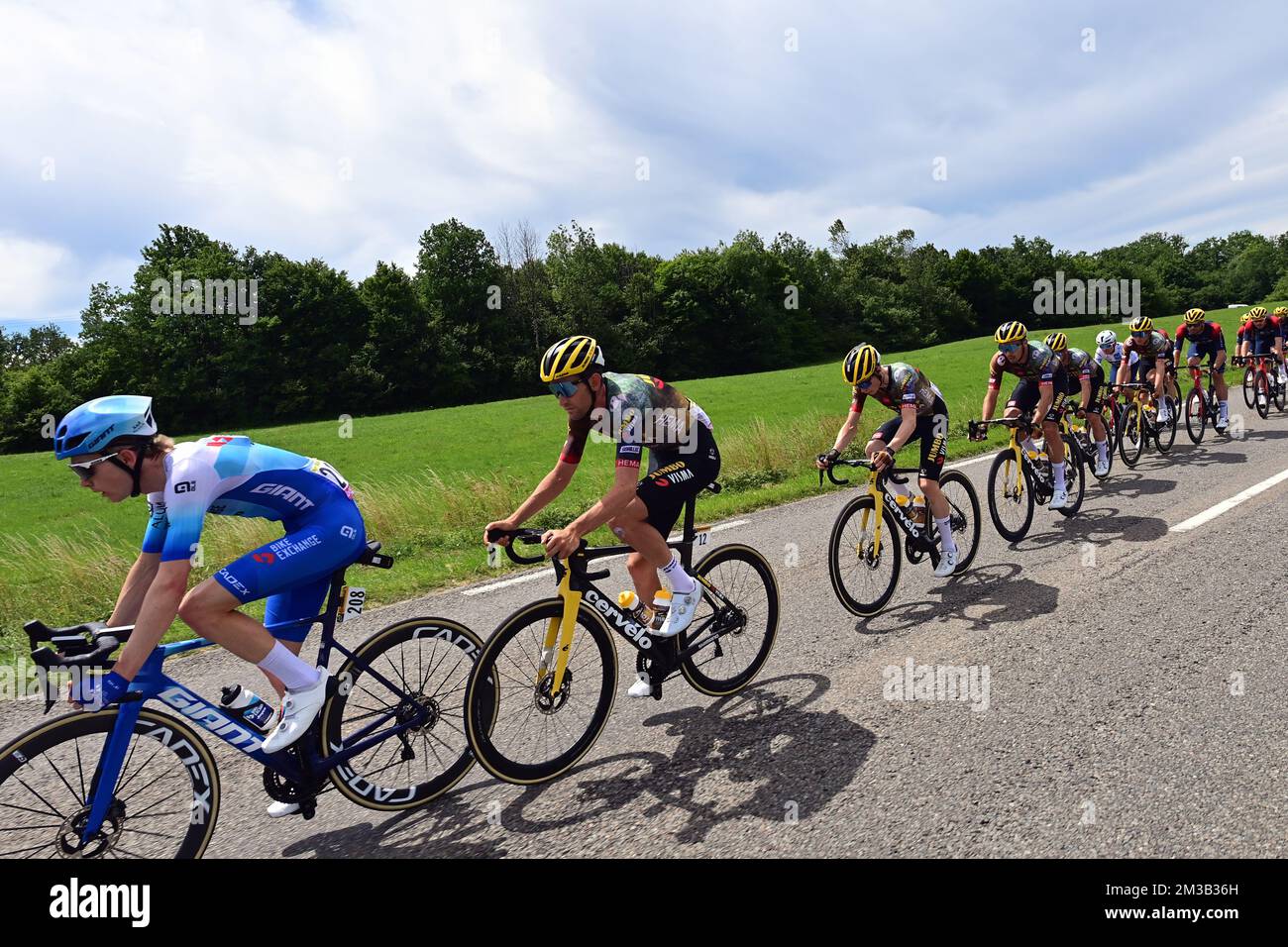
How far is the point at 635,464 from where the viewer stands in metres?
3.92

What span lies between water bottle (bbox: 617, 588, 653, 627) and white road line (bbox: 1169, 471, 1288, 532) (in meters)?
6.32

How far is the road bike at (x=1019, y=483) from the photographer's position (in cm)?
777

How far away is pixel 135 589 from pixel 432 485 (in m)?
11.7

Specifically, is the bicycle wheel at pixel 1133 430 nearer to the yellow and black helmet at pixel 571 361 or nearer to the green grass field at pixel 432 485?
the green grass field at pixel 432 485

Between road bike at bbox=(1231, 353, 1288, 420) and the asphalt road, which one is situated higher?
road bike at bbox=(1231, 353, 1288, 420)

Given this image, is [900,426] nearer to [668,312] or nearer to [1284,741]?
[1284,741]

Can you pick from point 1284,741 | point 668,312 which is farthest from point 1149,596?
point 668,312

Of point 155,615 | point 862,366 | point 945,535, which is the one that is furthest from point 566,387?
point 945,535

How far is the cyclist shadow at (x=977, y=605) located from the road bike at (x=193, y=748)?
336 centimetres

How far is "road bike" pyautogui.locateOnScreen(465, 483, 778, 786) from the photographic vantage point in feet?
12.0

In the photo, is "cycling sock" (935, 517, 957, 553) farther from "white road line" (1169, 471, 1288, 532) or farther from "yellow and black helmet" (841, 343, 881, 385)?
"white road line" (1169, 471, 1288, 532)
